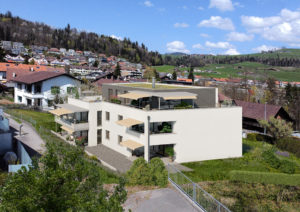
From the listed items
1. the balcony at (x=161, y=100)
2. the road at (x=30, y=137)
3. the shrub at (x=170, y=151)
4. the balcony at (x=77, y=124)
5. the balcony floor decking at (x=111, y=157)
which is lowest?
the balcony floor decking at (x=111, y=157)

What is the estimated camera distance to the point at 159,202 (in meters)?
12.5

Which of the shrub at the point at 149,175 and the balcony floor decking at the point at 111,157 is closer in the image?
the shrub at the point at 149,175

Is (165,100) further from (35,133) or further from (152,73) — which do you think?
(152,73)

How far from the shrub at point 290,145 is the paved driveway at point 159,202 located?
28.7 m

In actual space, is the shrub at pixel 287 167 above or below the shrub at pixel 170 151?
below

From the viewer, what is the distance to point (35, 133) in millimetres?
30562

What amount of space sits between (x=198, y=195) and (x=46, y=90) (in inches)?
1698

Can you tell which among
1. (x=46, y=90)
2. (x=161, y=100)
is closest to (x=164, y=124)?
(x=161, y=100)

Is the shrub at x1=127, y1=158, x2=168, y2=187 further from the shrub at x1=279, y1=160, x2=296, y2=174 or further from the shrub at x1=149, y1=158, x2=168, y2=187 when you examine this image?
the shrub at x1=279, y1=160, x2=296, y2=174

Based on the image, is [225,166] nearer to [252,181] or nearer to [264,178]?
[252,181]

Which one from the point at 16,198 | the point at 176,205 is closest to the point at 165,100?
the point at 176,205

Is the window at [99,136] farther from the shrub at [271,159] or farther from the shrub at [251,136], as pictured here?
the shrub at [251,136]

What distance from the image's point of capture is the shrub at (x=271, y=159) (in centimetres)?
2698

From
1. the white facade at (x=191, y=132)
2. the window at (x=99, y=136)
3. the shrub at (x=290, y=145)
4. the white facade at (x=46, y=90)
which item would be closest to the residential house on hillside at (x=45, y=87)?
the white facade at (x=46, y=90)
